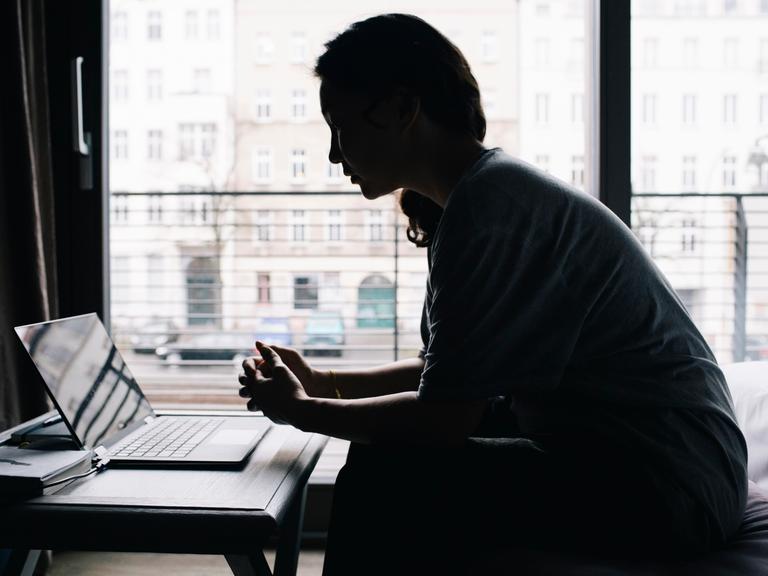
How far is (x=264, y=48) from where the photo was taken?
7715 mm

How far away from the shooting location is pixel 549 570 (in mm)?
779

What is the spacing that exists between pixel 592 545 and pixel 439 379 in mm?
293

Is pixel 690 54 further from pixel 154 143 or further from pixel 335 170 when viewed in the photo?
pixel 154 143

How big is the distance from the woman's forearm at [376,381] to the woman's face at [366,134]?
38cm

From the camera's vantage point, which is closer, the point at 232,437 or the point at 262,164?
the point at 232,437

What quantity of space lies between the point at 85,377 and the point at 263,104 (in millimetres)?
7658

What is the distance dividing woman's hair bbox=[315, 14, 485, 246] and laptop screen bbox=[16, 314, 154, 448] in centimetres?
65

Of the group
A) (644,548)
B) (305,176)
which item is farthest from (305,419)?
(305,176)

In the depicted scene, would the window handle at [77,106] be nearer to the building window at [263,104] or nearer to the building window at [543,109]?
the building window at [543,109]

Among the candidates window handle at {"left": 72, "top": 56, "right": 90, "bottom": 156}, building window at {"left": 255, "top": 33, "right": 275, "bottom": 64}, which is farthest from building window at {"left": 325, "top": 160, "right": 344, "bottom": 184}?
building window at {"left": 255, "top": 33, "right": 275, "bottom": 64}

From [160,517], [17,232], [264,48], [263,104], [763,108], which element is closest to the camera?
[160,517]

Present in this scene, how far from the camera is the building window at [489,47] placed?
5.86 meters

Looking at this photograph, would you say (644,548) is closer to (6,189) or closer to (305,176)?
(6,189)

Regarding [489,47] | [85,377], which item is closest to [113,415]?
[85,377]
